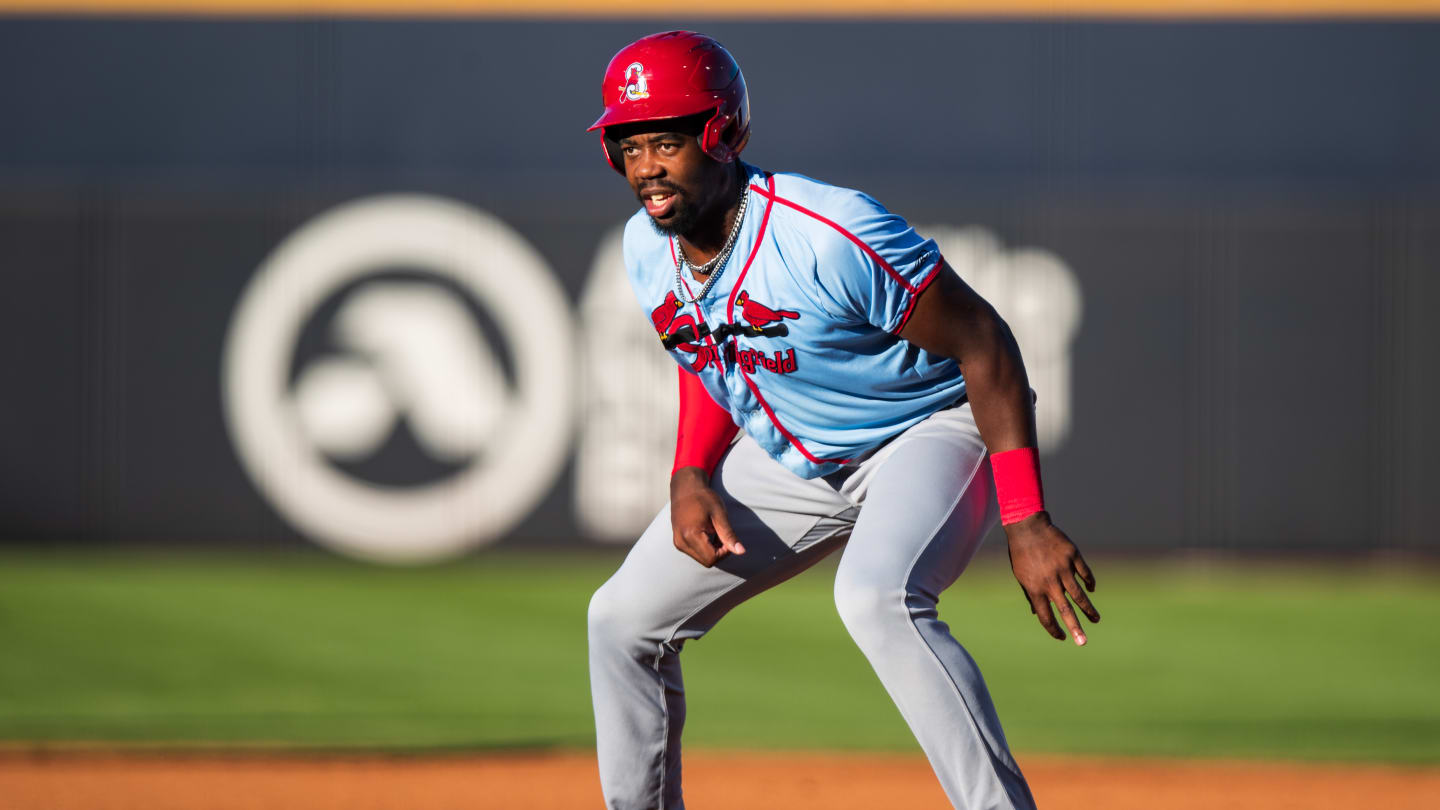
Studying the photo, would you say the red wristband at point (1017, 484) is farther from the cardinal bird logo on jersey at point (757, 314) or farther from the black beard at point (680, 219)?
the black beard at point (680, 219)

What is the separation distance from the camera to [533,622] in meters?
9.06

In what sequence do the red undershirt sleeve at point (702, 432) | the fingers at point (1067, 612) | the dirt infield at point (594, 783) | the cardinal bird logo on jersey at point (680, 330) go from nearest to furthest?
the fingers at point (1067, 612) < the cardinal bird logo on jersey at point (680, 330) < the red undershirt sleeve at point (702, 432) < the dirt infield at point (594, 783)

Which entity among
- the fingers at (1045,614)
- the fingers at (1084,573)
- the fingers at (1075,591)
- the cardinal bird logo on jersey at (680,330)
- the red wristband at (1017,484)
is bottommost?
the fingers at (1045,614)

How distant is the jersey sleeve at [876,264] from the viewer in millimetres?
3385

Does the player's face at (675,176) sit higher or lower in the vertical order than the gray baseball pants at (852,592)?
higher

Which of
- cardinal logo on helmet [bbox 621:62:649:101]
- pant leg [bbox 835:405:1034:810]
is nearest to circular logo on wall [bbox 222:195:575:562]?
cardinal logo on helmet [bbox 621:62:649:101]

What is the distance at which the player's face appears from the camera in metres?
3.56

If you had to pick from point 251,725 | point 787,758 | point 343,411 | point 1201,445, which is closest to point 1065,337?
point 1201,445

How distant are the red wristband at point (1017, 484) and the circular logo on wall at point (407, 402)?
25.3 ft

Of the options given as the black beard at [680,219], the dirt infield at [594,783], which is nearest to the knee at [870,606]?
the black beard at [680,219]

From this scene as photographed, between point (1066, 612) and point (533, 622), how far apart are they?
609cm

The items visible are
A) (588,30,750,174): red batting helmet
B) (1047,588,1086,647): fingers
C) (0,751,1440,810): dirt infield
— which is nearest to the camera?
(1047,588,1086,647): fingers

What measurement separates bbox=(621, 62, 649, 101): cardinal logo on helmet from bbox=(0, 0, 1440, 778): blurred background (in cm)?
581

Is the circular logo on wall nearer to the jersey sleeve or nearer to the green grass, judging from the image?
the green grass
